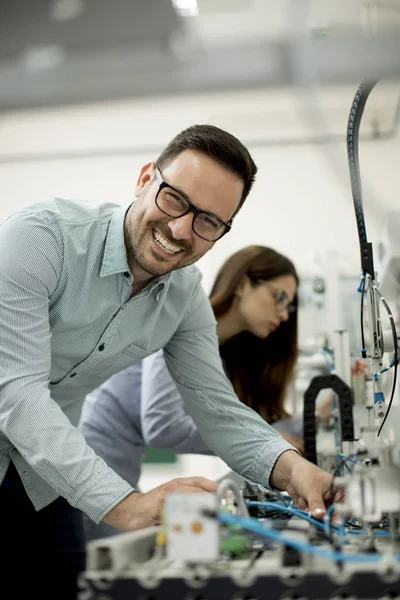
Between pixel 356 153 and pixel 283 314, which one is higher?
pixel 356 153

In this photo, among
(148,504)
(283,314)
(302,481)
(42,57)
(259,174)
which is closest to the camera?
(148,504)

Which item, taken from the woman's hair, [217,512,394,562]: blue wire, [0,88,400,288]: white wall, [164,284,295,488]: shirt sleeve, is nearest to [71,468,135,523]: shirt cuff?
[217,512,394,562]: blue wire

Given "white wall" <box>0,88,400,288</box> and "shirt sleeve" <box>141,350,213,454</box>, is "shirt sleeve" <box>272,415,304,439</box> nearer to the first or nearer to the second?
"shirt sleeve" <box>141,350,213,454</box>

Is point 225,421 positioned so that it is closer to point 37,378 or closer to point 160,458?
point 37,378

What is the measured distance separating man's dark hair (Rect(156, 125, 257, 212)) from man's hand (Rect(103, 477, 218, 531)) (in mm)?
629

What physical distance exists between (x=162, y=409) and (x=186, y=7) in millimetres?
1047

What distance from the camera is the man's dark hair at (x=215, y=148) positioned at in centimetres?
127

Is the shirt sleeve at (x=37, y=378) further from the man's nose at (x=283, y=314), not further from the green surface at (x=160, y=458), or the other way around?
the green surface at (x=160, y=458)

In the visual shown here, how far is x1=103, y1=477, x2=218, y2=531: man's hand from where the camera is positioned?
0.88 metres

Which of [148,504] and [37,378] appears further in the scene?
[37,378]

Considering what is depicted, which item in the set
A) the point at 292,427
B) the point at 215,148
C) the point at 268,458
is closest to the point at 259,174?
the point at 292,427

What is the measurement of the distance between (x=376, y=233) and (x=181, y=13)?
108 centimetres

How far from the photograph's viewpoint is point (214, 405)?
1463 millimetres

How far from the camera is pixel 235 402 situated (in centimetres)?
145
